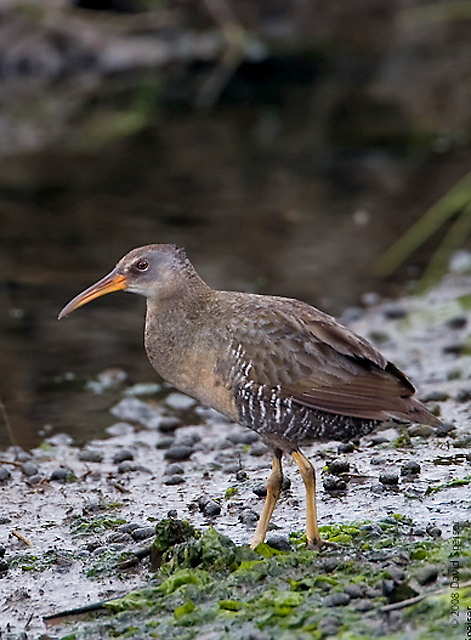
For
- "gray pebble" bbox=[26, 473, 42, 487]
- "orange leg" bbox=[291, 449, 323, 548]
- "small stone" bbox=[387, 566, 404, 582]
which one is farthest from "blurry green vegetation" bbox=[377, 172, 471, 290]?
"small stone" bbox=[387, 566, 404, 582]

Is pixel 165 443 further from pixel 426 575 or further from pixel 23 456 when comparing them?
pixel 426 575

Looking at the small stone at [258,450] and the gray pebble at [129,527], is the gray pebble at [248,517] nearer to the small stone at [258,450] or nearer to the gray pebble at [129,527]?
the gray pebble at [129,527]

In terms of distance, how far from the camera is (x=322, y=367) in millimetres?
5336

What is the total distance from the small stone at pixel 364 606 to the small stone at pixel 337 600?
2.5 inches

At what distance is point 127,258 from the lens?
5.78m

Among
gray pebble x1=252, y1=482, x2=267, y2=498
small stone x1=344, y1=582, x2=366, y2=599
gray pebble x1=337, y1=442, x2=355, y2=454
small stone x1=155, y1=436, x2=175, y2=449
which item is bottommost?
small stone x1=344, y1=582, x2=366, y2=599

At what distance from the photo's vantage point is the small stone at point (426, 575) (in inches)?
175

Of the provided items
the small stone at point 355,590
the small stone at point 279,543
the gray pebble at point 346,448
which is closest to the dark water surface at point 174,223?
the gray pebble at point 346,448

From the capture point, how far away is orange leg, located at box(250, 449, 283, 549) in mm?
5379

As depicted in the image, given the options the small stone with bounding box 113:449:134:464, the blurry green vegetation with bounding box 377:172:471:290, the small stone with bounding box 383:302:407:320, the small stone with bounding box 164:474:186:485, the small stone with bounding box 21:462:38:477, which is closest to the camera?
the small stone with bounding box 164:474:186:485

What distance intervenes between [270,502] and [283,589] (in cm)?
76

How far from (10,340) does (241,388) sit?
4.82m

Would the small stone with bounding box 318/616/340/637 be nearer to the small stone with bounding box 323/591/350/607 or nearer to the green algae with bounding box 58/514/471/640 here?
the green algae with bounding box 58/514/471/640

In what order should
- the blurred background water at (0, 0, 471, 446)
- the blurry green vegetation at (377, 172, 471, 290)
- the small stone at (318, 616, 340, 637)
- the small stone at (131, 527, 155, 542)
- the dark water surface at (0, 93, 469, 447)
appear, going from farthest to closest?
the blurry green vegetation at (377, 172, 471, 290) → the blurred background water at (0, 0, 471, 446) → the dark water surface at (0, 93, 469, 447) → the small stone at (131, 527, 155, 542) → the small stone at (318, 616, 340, 637)
